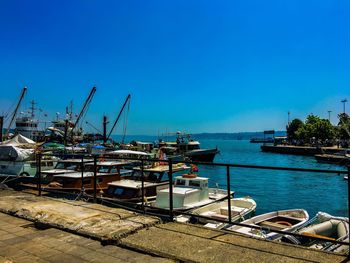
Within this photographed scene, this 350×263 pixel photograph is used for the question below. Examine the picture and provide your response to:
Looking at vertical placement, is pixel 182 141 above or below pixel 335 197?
above

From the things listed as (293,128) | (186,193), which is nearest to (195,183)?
(186,193)

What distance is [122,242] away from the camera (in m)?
5.76

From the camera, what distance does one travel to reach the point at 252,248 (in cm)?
549

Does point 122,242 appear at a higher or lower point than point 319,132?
lower

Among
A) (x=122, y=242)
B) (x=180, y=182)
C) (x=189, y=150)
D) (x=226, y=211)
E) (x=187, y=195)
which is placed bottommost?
(x=226, y=211)

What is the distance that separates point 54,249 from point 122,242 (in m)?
1.08

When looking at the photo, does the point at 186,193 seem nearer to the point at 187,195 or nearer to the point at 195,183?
the point at 187,195

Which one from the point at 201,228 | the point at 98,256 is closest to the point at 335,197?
the point at 201,228

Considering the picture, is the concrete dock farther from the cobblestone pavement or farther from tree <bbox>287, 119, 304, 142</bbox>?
tree <bbox>287, 119, 304, 142</bbox>

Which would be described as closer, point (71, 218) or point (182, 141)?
point (71, 218)

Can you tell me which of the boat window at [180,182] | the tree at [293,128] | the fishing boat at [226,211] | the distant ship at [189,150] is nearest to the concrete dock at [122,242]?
the fishing boat at [226,211]

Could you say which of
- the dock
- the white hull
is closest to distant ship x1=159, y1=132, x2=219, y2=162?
the dock

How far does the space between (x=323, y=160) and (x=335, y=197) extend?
4626cm

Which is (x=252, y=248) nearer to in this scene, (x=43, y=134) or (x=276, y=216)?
(x=276, y=216)
